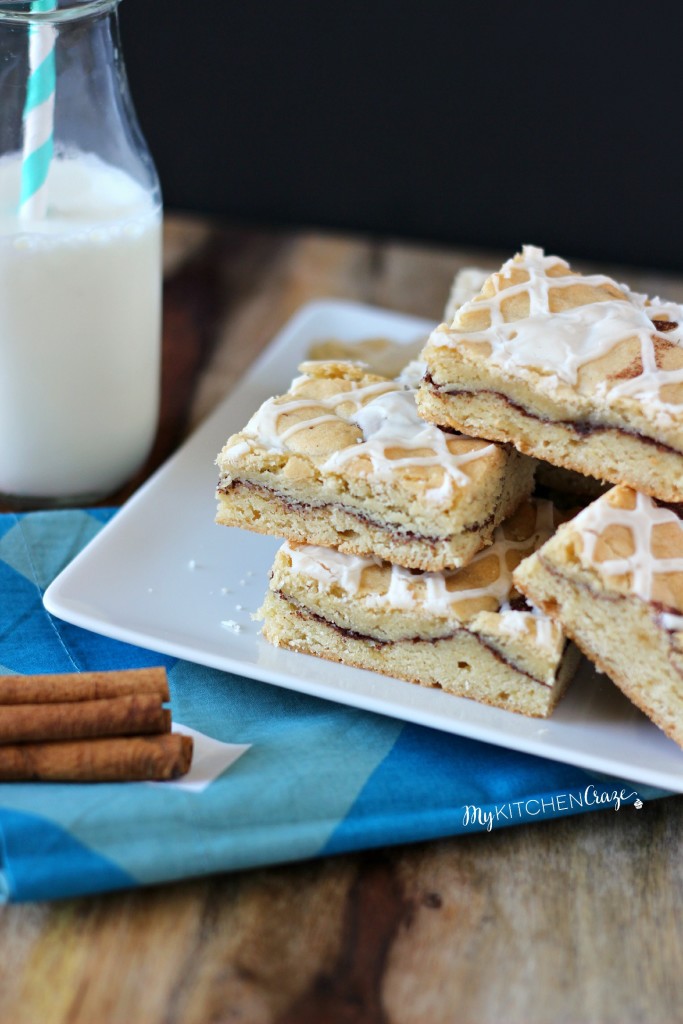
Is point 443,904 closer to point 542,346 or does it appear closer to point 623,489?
point 623,489

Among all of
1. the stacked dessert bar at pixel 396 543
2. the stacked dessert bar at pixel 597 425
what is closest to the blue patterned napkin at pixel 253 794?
the stacked dessert bar at pixel 396 543

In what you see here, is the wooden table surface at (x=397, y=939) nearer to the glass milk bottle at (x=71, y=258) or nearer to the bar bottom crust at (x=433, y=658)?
the bar bottom crust at (x=433, y=658)

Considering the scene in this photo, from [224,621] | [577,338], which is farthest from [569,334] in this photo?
[224,621]

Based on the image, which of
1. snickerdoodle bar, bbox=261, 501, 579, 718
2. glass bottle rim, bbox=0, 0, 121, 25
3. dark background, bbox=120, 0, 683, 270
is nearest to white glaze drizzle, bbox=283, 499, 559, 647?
snickerdoodle bar, bbox=261, 501, 579, 718

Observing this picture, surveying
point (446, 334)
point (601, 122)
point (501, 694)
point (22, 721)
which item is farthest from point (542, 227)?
point (22, 721)

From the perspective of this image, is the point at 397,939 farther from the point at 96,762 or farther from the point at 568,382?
the point at 568,382

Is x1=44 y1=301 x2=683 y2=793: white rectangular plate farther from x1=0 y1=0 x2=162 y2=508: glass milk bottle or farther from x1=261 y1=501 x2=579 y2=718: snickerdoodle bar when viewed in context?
x1=0 y1=0 x2=162 y2=508: glass milk bottle
